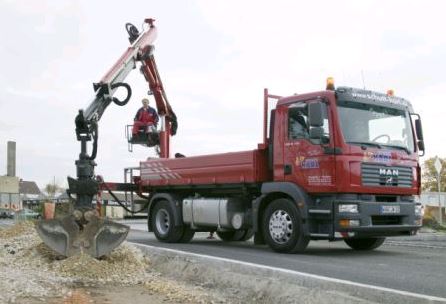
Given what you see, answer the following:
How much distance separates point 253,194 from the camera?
486 inches

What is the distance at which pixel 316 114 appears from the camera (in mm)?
10445

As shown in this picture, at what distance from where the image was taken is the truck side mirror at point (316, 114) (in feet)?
34.2

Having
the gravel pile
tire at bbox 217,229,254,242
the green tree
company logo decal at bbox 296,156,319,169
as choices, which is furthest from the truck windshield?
the green tree

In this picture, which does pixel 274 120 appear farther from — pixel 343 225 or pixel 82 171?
pixel 82 171

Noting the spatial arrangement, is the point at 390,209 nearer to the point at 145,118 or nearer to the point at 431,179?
the point at 145,118

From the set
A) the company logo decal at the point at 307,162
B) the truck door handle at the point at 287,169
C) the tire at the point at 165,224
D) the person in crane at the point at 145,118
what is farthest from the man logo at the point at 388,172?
the person in crane at the point at 145,118

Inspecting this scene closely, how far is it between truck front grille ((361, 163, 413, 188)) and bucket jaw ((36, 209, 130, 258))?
165 inches

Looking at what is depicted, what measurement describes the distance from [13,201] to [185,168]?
45835 millimetres

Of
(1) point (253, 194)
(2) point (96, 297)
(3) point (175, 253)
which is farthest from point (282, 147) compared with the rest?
(2) point (96, 297)

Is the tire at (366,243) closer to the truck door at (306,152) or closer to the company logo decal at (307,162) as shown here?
the truck door at (306,152)

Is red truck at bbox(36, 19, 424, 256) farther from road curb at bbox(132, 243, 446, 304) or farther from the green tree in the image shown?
the green tree

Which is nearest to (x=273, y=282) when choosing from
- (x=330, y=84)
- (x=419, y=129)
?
(x=330, y=84)

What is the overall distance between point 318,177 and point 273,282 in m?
3.73

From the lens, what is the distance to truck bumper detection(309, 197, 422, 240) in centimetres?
1028
